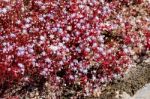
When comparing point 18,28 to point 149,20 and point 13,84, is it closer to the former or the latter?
point 13,84

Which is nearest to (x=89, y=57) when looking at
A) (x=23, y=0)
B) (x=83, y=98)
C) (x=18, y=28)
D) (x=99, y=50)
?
(x=99, y=50)

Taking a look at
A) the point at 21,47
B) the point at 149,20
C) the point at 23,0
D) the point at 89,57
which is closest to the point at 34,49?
the point at 21,47

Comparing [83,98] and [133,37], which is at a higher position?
[133,37]

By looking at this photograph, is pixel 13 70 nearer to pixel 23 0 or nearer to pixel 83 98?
pixel 83 98

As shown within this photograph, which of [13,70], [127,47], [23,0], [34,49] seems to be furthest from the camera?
[23,0]

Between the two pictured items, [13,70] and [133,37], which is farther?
[133,37]

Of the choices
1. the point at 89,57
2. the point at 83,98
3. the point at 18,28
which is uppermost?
the point at 18,28

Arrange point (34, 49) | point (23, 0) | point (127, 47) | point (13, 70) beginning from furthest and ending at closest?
point (23, 0)
point (127, 47)
point (34, 49)
point (13, 70)
